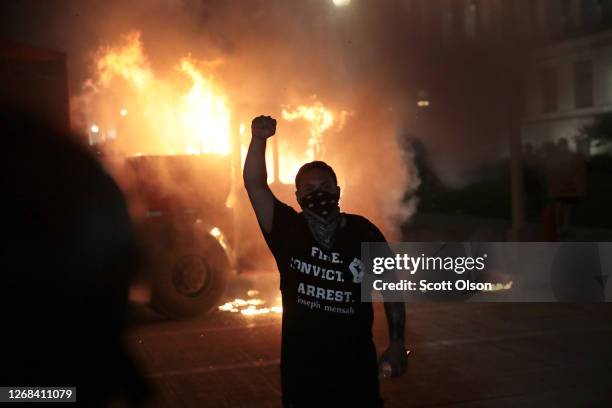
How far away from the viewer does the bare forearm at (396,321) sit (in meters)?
2.81

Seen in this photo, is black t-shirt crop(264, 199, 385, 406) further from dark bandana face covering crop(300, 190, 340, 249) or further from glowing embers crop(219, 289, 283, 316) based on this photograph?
glowing embers crop(219, 289, 283, 316)

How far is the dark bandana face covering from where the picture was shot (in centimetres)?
277

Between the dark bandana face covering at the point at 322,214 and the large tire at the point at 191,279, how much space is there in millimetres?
4342

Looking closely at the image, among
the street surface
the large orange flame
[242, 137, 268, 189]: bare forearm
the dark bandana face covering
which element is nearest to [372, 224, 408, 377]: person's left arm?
the dark bandana face covering

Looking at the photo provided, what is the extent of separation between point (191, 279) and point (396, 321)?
14.5 feet

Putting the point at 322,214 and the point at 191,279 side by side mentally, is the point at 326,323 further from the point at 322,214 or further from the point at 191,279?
the point at 191,279

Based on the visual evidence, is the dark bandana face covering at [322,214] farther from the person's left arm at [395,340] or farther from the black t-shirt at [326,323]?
the person's left arm at [395,340]

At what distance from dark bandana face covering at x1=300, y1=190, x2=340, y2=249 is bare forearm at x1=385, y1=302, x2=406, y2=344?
0.39 m

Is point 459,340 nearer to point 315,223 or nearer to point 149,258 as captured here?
point 149,258

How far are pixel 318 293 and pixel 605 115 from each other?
22075mm

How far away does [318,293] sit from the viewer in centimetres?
272

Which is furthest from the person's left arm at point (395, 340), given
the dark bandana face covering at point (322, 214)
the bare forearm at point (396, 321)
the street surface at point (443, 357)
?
the street surface at point (443, 357)

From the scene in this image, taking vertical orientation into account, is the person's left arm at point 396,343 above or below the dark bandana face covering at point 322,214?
below

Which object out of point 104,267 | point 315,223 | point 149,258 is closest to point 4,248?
point 104,267
